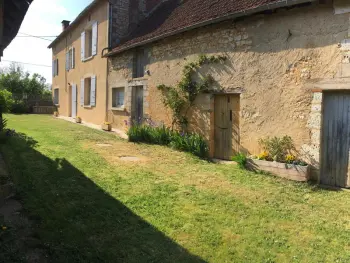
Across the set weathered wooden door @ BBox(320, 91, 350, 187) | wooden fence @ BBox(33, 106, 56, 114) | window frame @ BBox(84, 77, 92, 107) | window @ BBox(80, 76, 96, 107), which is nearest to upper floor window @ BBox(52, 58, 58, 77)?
wooden fence @ BBox(33, 106, 56, 114)

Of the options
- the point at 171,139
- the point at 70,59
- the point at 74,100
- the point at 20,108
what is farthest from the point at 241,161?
the point at 20,108

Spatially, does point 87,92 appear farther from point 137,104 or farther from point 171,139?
point 171,139

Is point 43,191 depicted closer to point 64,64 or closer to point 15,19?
point 15,19

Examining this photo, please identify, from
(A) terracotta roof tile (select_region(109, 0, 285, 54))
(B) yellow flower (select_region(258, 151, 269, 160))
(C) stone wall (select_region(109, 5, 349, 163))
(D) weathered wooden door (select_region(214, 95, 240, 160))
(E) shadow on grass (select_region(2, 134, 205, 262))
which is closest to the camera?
(E) shadow on grass (select_region(2, 134, 205, 262))

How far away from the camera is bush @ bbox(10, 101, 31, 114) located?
2220cm

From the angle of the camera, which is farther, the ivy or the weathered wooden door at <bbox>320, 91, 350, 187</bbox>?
the ivy

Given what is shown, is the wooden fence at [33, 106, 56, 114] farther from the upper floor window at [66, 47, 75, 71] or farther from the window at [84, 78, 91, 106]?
the window at [84, 78, 91, 106]

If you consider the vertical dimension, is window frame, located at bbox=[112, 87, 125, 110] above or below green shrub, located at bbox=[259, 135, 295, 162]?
above

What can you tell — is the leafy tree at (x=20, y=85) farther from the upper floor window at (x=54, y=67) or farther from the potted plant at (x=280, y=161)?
the potted plant at (x=280, y=161)

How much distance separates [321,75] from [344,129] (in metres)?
1.08

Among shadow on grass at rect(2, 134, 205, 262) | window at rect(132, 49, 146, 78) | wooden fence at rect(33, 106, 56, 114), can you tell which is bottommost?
shadow on grass at rect(2, 134, 205, 262)

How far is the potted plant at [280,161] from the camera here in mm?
5570

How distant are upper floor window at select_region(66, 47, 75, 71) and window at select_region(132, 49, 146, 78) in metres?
7.78

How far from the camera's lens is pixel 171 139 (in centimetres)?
→ 857
